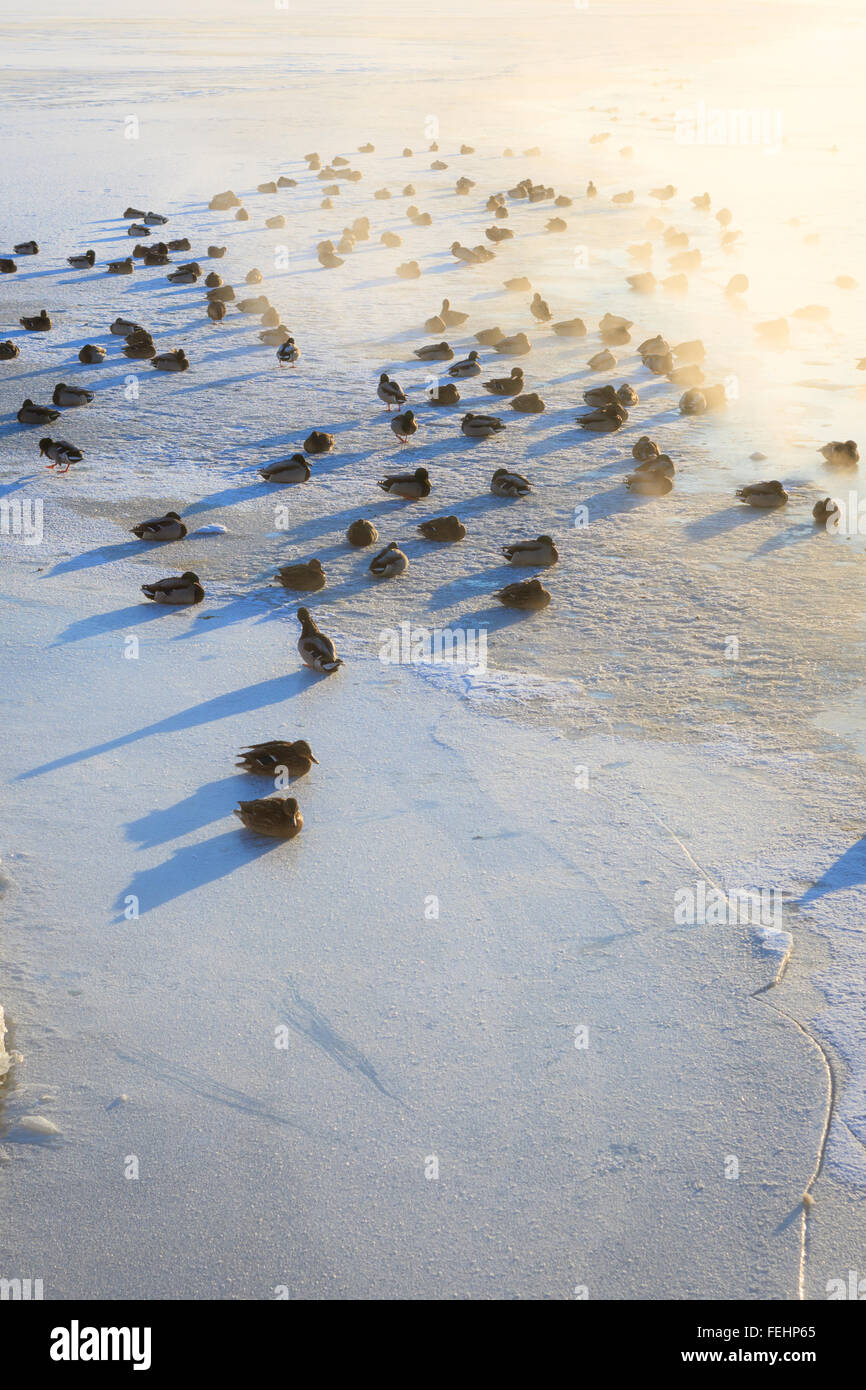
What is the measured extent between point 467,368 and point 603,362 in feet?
4.64

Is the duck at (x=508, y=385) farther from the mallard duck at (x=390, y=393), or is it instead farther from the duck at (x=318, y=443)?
the duck at (x=318, y=443)

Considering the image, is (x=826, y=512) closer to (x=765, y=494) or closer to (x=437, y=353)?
(x=765, y=494)

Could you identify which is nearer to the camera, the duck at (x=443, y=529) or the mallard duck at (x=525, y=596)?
the mallard duck at (x=525, y=596)

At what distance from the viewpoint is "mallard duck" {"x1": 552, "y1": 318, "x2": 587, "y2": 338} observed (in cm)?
1353

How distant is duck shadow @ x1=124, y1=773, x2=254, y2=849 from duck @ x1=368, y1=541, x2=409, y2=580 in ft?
8.42

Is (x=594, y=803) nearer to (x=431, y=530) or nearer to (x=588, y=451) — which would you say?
(x=431, y=530)

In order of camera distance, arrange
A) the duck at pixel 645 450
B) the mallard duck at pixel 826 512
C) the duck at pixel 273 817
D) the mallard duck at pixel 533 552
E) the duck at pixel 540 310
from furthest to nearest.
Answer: the duck at pixel 540 310 → the duck at pixel 645 450 → the mallard duck at pixel 826 512 → the mallard duck at pixel 533 552 → the duck at pixel 273 817

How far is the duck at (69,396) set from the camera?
11.0 metres

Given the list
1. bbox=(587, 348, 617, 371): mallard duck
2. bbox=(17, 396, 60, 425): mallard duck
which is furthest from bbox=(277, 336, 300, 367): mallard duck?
bbox=(587, 348, 617, 371): mallard duck

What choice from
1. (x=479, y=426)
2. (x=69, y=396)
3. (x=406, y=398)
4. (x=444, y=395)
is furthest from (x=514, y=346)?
(x=69, y=396)

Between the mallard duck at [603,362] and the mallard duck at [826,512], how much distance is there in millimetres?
4376

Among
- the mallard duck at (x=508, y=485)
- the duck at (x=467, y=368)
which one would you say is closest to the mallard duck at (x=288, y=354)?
the duck at (x=467, y=368)

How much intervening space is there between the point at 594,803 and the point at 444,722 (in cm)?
101
